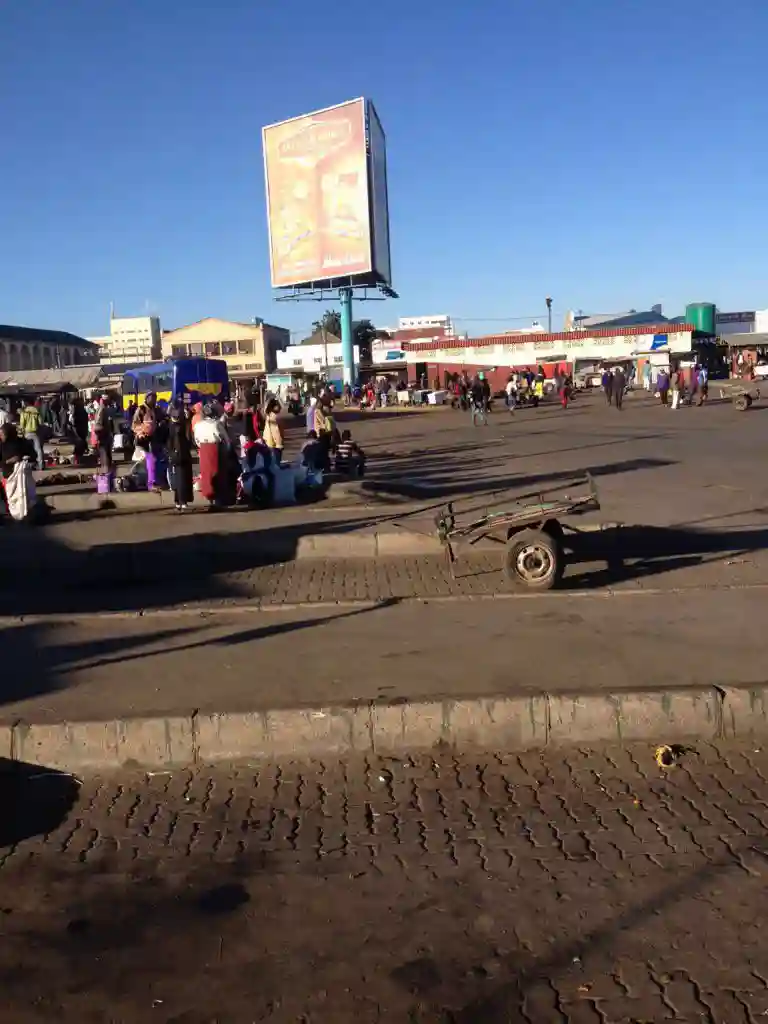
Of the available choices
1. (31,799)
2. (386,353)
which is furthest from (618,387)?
(386,353)

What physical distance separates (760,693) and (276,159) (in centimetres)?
5093

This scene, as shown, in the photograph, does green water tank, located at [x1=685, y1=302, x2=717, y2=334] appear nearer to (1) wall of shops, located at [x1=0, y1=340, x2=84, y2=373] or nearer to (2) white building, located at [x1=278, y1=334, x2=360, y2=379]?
(2) white building, located at [x1=278, y1=334, x2=360, y2=379]

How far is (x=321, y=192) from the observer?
1976 inches

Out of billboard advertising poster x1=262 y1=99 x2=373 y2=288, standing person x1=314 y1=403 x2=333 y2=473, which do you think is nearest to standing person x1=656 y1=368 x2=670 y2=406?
billboard advertising poster x1=262 y1=99 x2=373 y2=288

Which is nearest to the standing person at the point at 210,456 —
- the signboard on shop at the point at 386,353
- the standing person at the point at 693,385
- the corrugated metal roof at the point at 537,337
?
the standing person at the point at 693,385

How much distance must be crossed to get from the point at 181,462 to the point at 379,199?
4427cm

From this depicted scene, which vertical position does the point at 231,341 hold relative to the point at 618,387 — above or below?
above

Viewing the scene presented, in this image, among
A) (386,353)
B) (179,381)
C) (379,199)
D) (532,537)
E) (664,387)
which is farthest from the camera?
(386,353)

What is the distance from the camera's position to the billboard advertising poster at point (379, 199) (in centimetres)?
5053

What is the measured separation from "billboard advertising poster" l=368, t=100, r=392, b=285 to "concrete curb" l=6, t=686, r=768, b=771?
48541 millimetres

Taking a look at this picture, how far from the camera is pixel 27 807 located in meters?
4.52

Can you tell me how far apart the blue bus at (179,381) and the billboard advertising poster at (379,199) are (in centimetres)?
2393

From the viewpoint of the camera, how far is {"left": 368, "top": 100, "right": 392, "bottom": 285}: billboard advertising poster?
166 feet

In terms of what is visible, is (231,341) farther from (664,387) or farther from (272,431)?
(272,431)
